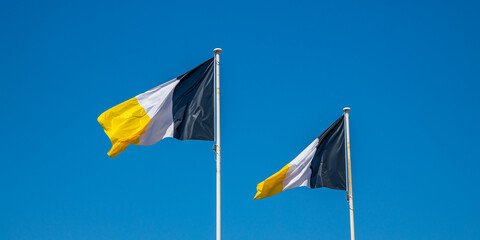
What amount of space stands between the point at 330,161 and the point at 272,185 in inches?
156

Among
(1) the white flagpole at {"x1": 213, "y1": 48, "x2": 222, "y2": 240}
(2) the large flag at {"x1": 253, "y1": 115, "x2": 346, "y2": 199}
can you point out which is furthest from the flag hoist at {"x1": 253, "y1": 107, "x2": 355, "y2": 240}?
(1) the white flagpole at {"x1": 213, "y1": 48, "x2": 222, "y2": 240}

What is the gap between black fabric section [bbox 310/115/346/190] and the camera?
2989cm

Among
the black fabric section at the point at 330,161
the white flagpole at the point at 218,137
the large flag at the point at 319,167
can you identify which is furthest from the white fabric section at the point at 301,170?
the white flagpole at the point at 218,137

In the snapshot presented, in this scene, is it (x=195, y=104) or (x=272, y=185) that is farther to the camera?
(x=272, y=185)

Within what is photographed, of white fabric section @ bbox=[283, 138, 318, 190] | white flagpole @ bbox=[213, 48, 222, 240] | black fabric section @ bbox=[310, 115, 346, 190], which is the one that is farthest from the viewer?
black fabric section @ bbox=[310, 115, 346, 190]

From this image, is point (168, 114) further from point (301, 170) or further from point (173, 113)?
point (301, 170)

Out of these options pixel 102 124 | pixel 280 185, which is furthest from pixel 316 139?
pixel 102 124

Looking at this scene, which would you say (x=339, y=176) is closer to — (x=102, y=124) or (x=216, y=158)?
(x=216, y=158)

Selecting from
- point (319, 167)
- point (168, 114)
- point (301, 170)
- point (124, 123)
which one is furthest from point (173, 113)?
point (319, 167)

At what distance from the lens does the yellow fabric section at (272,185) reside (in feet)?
89.4

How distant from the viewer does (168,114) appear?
84.1 ft

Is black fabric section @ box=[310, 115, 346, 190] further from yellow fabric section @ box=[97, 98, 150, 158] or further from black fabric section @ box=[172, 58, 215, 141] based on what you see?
yellow fabric section @ box=[97, 98, 150, 158]

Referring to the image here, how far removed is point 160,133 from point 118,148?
1839 millimetres

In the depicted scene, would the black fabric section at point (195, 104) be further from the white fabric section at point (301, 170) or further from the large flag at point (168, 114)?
the white fabric section at point (301, 170)
